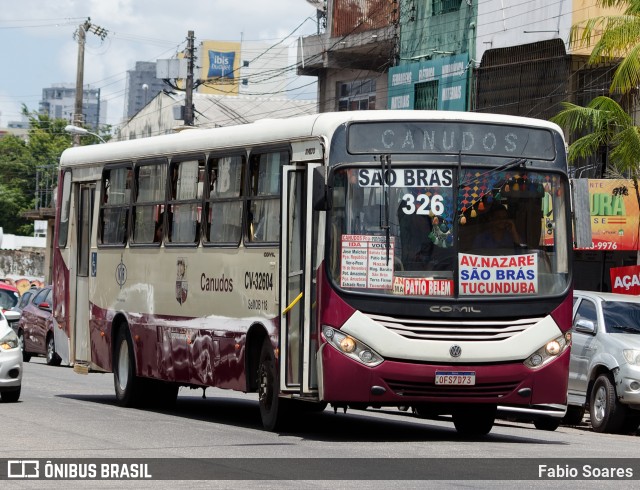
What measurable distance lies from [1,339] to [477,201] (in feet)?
24.2

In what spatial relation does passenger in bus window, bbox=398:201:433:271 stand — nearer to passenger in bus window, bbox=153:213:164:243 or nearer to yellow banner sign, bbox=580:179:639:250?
passenger in bus window, bbox=153:213:164:243

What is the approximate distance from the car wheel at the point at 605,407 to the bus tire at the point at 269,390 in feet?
18.3

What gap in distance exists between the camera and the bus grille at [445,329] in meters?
13.9

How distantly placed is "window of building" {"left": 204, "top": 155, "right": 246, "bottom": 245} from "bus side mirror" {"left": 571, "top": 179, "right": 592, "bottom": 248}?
12.0 ft

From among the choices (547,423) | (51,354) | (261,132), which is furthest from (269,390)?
(51,354)

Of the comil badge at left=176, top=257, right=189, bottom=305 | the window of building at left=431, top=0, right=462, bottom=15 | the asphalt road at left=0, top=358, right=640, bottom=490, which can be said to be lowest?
the asphalt road at left=0, top=358, right=640, bottom=490

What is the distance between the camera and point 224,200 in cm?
1639

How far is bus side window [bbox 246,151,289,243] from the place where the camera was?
15211mm

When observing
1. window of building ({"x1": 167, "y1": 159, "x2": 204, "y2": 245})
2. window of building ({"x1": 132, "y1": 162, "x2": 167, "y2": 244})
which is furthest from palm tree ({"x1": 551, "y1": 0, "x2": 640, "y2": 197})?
window of building ({"x1": 167, "y1": 159, "x2": 204, "y2": 245})

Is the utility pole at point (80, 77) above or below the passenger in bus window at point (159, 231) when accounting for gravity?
above

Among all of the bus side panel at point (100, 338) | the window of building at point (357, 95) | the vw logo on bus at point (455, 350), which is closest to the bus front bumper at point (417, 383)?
the vw logo on bus at point (455, 350)

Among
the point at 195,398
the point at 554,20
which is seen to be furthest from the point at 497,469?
the point at 554,20

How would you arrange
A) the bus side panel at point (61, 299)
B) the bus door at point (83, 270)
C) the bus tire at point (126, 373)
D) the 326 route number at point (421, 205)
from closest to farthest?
the 326 route number at point (421, 205) → the bus tire at point (126, 373) → the bus door at point (83, 270) → the bus side panel at point (61, 299)

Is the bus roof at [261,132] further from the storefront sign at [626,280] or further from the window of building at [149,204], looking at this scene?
the storefront sign at [626,280]
